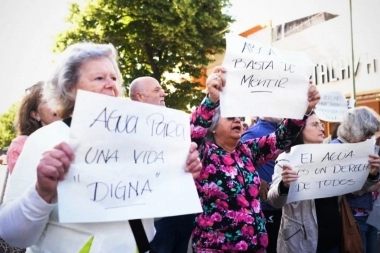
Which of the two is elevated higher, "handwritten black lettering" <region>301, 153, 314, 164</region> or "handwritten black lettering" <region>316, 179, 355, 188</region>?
"handwritten black lettering" <region>301, 153, 314, 164</region>

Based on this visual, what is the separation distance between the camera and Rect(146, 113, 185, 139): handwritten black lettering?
5.74 ft

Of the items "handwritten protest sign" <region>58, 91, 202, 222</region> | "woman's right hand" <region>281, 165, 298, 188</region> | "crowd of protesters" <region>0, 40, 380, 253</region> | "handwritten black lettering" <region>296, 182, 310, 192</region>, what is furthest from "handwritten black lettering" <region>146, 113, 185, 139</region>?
"handwritten black lettering" <region>296, 182, 310, 192</region>

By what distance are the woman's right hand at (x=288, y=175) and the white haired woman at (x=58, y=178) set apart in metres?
1.28

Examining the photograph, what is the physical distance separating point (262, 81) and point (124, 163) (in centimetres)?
111

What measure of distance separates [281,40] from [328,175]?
17.0 metres

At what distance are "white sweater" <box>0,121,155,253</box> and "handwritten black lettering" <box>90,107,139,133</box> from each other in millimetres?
195

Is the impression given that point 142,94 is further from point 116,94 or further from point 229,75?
point 116,94

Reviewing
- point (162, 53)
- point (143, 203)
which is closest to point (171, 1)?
point (162, 53)

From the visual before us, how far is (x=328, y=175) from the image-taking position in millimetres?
3176

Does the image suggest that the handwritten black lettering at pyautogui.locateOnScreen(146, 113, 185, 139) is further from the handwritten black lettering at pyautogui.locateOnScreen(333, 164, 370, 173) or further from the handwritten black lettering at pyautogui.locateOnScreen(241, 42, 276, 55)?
the handwritten black lettering at pyautogui.locateOnScreen(333, 164, 370, 173)

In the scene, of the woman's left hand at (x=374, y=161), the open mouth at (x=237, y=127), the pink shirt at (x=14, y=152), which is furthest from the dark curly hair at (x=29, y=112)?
the woman's left hand at (x=374, y=161)

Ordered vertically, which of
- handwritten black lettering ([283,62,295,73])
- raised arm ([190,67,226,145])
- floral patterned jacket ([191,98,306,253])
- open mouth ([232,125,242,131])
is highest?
handwritten black lettering ([283,62,295,73])

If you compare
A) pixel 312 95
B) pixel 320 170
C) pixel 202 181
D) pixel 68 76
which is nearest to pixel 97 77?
pixel 68 76

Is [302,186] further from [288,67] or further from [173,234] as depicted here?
[173,234]
